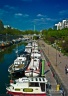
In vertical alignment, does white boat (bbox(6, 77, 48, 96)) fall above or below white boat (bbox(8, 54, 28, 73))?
below

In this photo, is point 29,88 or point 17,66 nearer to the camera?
point 29,88

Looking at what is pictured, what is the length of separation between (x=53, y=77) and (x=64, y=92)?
10267 millimetres

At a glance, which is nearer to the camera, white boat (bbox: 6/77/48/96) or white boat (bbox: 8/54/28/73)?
white boat (bbox: 6/77/48/96)

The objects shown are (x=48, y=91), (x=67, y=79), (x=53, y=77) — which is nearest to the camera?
(x=48, y=91)

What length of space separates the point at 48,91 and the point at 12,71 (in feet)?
43.9

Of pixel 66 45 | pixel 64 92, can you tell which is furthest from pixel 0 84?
pixel 66 45

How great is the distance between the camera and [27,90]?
27844 mm

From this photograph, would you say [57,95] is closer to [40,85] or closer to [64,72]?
[40,85]

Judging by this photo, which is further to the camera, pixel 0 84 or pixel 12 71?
pixel 12 71

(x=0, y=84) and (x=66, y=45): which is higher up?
(x=66, y=45)

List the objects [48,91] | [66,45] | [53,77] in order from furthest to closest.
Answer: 1. [66,45]
2. [53,77]
3. [48,91]

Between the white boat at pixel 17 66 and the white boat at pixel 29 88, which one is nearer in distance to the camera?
the white boat at pixel 29 88

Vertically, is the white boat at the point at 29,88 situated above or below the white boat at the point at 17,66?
below

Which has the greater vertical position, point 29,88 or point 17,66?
point 17,66
